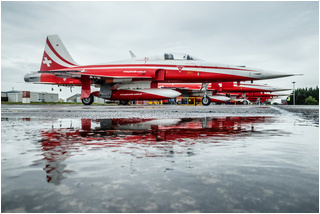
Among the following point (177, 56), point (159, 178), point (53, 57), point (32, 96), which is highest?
point (53, 57)

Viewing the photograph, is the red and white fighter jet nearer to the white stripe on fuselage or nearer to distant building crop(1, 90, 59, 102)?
the white stripe on fuselage

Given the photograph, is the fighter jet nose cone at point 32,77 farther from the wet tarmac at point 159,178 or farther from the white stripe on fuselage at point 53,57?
the wet tarmac at point 159,178

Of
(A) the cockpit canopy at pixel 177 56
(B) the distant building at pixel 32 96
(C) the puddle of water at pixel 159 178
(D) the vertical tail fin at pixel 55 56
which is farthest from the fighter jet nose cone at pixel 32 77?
(B) the distant building at pixel 32 96

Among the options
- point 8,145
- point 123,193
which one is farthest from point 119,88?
point 123,193

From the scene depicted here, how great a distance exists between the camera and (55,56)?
18.9m

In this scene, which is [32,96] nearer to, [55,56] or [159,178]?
[55,56]

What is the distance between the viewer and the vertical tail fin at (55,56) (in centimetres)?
1889

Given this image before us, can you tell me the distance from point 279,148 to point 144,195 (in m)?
1.38

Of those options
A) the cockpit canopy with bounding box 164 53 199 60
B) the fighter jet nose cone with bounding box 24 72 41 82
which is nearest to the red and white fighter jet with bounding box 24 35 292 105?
the cockpit canopy with bounding box 164 53 199 60

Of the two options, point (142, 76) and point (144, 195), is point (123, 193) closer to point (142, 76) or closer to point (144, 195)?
point (144, 195)

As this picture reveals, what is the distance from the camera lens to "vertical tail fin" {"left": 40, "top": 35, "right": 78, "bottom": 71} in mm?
18891

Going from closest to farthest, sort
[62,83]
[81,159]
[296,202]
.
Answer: [296,202]
[81,159]
[62,83]

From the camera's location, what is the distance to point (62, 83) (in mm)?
17609

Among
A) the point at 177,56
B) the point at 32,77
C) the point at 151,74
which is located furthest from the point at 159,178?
the point at 32,77
